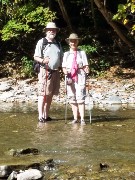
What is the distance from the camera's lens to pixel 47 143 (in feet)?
23.0

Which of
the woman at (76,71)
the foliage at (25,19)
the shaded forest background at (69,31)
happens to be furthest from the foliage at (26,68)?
the woman at (76,71)

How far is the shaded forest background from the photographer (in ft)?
61.1

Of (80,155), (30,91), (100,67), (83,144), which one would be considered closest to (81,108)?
(83,144)

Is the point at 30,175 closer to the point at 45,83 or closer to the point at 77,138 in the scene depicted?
the point at 77,138

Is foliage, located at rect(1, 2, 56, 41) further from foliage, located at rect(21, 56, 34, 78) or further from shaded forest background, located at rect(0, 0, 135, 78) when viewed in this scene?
foliage, located at rect(21, 56, 34, 78)

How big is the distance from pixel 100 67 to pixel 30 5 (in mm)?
3679

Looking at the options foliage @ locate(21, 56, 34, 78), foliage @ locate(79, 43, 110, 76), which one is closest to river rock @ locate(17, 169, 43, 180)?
foliage @ locate(79, 43, 110, 76)

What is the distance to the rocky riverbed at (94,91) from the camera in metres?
13.6

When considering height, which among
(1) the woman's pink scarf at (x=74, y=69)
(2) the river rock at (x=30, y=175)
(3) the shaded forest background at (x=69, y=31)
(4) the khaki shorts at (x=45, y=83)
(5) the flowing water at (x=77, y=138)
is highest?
(3) the shaded forest background at (x=69, y=31)

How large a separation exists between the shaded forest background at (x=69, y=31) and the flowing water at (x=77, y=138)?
7.59m

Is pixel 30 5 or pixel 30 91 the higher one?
pixel 30 5

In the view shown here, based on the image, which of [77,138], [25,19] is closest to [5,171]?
[77,138]

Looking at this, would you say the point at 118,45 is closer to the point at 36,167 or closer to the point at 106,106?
the point at 106,106

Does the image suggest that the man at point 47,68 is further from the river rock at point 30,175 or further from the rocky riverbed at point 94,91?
the river rock at point 30,175
